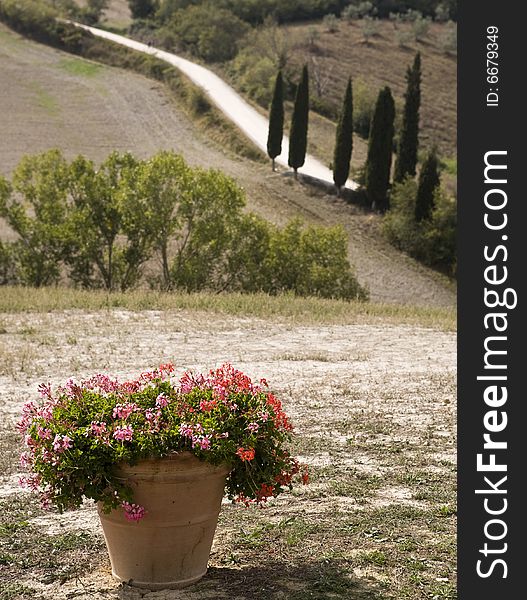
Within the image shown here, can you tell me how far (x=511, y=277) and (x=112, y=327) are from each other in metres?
15.4

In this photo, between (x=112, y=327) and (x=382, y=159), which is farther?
(x=382, y=159)

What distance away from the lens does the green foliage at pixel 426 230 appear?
49.5 metres

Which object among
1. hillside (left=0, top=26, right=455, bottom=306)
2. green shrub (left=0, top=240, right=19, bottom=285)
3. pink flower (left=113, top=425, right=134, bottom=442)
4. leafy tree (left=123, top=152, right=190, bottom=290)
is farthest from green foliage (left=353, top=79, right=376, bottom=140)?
pink flower (left=113, top=425, right=134, bottom=442)

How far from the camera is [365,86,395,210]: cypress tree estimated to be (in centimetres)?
5247

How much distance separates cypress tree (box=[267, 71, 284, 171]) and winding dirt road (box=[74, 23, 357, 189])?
1.97 metres

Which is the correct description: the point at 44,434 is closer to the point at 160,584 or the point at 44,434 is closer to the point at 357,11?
the point at 160,584

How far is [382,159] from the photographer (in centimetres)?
5347

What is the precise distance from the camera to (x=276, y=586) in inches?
223

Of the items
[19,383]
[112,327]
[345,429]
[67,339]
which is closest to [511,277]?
[345,429]

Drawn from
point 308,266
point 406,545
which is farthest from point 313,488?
point 308,266

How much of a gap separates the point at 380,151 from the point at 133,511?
48.7m

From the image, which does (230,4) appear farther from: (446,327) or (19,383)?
(19,383)

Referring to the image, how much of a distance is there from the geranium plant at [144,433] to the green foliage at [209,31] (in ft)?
275

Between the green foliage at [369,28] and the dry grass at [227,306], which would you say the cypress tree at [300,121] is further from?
the green foliage at [369,28]
